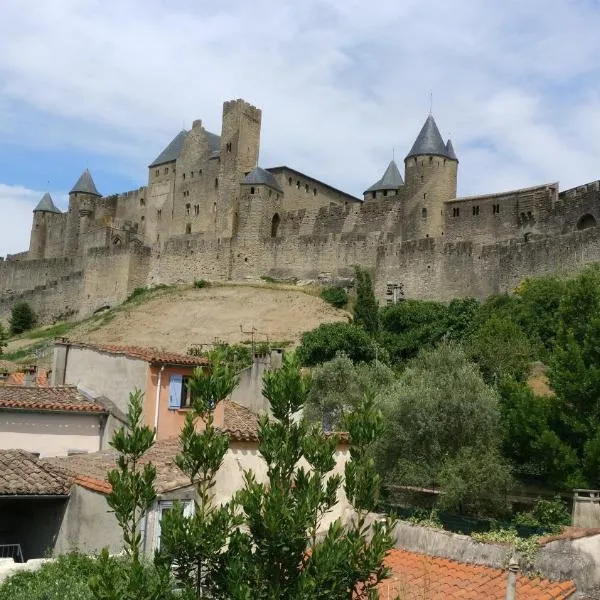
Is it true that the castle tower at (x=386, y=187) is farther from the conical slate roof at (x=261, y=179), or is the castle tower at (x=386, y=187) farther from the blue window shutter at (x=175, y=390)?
the blue window shutter at (x=175, y=390)

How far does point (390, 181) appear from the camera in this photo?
6469 cm

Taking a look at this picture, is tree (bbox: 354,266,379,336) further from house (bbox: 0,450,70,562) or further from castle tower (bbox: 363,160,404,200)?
house (bbox: 0,450,70,562)

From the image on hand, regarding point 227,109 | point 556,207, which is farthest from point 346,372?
point 227,109

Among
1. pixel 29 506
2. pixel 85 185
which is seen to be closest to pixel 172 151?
pixel 85 185

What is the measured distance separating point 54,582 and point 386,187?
56.0 metres

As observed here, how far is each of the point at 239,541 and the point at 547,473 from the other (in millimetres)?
16322

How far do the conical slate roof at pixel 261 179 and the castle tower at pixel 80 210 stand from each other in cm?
2311

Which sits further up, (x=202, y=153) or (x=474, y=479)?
(x=202, y=153)

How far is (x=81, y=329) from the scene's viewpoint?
6209 cm

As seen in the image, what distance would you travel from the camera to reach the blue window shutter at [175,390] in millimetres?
18750

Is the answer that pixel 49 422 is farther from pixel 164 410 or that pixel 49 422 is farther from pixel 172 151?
pixel 172 151

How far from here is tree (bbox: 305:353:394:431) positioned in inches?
1164

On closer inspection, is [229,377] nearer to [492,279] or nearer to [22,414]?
[22,414]

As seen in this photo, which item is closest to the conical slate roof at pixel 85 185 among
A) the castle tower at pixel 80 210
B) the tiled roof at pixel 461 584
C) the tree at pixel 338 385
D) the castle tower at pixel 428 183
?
the castle tower at pixel 80 210
